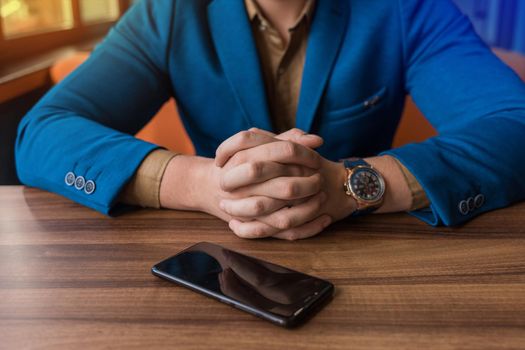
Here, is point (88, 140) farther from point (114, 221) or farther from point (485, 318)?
point (485, 318)

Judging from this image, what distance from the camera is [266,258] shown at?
2.06 ft

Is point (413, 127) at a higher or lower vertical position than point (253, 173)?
lower

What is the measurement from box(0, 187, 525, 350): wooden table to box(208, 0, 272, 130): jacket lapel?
385mm

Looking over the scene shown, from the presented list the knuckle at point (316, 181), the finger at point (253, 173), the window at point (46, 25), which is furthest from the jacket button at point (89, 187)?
→ the window at point (46, 25)

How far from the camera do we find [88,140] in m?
0.86

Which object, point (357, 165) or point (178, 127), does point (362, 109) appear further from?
point (178, 127)

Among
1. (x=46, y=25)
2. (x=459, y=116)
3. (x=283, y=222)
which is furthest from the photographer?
(x=46, y=25)

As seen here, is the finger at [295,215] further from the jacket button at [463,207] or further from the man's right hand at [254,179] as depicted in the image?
the jacket button at [463,207]

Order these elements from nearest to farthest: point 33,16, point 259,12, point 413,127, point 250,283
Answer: point 250,283 < point 259,12 < point 413,127 < point 33,16

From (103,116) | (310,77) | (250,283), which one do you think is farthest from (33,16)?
(250,283)

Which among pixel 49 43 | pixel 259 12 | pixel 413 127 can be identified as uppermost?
pixel 259 12

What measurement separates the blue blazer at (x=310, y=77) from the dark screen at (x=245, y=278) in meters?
0.41

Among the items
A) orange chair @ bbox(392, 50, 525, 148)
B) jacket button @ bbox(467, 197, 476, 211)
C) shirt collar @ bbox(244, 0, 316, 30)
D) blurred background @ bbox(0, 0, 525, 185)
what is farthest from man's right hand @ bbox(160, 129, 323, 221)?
orange chair @ bbox(392, 50, 525, 148)

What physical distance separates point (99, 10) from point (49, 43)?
74 cm
